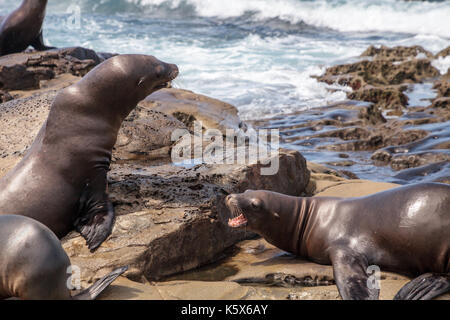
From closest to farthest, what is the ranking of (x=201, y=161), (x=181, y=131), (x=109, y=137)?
(x=109, y=137)
(x=201, y=161)
(x=181, y=131)

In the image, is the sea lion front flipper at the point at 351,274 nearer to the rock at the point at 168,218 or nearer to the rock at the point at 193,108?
the rock at the point at 168,218

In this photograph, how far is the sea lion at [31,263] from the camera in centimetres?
312

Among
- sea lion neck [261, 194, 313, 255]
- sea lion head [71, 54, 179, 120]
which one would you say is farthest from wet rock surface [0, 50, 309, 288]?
sea lion head [71, 54, 179, 120]

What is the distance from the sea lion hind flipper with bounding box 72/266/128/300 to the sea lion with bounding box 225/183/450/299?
1257mm

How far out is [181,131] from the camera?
666cm

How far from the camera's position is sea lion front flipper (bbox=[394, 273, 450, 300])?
11.1 ft

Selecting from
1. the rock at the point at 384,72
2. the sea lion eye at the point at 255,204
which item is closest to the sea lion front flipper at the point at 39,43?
the rock at the point at 384,72

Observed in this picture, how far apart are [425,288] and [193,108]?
538 cm

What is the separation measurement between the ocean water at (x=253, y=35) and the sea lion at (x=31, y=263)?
8.86 m

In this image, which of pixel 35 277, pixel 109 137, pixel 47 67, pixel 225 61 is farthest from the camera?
pixel 225 61

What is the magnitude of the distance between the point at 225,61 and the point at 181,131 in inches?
500

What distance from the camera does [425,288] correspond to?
3.44 m
